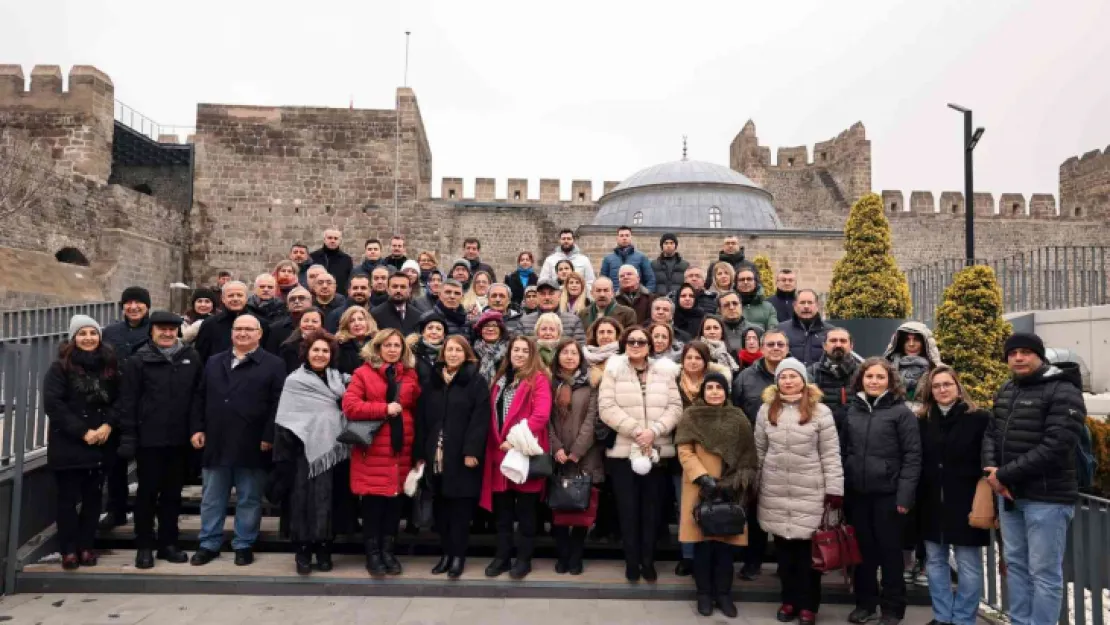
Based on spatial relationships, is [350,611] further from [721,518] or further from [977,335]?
[977,335]

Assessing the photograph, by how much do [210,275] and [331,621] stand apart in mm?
20165

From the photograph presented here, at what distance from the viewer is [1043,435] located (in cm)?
447

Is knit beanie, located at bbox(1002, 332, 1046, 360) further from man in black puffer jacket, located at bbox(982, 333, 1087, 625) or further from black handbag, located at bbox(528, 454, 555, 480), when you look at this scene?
black handbag, located at bbox(528, 454, 555, 480)

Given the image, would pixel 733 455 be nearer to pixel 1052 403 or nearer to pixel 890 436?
pixel 890 436

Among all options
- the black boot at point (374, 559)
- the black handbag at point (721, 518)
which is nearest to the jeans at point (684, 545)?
the black handbag at point (721, 518)

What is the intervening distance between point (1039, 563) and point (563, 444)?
312 cm

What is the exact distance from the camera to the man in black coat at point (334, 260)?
9328mm

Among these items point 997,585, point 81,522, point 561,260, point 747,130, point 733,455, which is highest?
point 747,130

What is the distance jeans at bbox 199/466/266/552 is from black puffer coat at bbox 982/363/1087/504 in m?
5.24

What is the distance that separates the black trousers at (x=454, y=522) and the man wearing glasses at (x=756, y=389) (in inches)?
83.5

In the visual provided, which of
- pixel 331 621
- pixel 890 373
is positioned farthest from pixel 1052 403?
pixel 331 621

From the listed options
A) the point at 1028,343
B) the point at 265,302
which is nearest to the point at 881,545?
the point at 1028,343

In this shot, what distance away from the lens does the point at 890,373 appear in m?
5.06

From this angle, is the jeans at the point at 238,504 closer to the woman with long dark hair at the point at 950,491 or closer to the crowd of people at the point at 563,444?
the crowd of people at the point at 563,444
